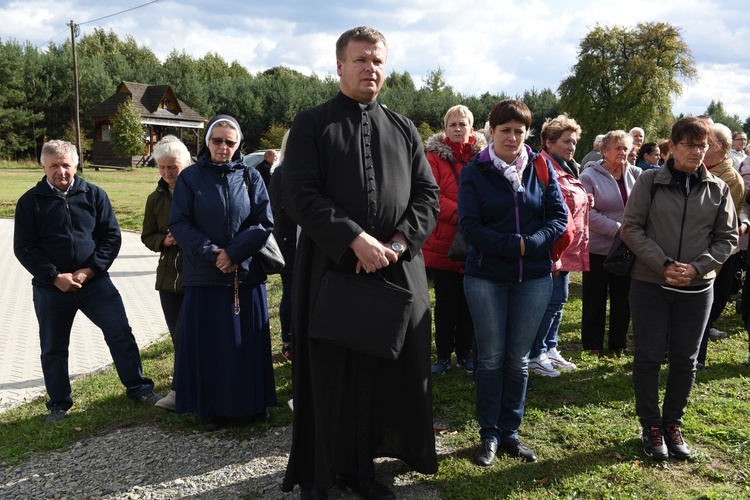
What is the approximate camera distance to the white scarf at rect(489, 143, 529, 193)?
388 cm

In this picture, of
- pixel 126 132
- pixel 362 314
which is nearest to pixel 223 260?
pixel 362 314

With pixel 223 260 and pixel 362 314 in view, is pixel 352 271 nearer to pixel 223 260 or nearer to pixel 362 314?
pixel 362 314

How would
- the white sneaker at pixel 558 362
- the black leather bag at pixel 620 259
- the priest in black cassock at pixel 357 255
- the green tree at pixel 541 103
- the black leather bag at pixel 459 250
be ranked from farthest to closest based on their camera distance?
the green tree at pixel 541 103, the white sneaker at pixel 558 362, the black leather bag at pixel 459 250, the black leather bag at pixel 620 259, the priest in black cassock at pixel 357 255

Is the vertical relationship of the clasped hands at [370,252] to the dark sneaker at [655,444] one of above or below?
above

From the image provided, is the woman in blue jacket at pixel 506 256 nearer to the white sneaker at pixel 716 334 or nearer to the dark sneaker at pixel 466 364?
the dark sneaker at pixel 466 364

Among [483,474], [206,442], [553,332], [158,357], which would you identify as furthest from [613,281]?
[158,357]

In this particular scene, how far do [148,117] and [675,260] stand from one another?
52658 mm

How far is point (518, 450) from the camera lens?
13.1ft

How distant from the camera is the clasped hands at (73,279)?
481 cm

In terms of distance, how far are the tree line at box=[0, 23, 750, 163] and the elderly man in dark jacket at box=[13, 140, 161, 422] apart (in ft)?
112

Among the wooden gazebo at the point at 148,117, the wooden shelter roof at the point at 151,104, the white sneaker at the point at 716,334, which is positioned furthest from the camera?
the wooden shelter roof at the point at 151,104

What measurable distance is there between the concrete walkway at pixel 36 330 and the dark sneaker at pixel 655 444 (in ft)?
16.0

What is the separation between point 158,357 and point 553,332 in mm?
3936

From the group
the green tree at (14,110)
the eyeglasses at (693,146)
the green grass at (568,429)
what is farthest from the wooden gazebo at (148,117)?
the eyeglasses at (693,146)
